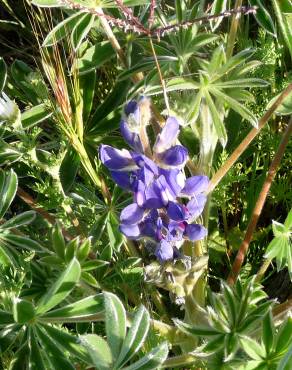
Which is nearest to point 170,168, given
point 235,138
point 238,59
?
point 238,59

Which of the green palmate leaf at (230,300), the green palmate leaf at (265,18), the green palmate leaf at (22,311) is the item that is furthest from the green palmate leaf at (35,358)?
the green palmate leaf at (265,18)

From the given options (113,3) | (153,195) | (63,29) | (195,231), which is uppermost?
(113,3)

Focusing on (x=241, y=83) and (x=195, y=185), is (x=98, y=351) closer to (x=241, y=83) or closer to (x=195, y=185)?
(x=195, y=185)

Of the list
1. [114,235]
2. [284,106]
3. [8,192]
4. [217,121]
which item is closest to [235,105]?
[217,121]

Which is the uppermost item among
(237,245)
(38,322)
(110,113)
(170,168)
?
(170,168)

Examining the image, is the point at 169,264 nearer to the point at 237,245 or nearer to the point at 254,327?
the point at 254,327

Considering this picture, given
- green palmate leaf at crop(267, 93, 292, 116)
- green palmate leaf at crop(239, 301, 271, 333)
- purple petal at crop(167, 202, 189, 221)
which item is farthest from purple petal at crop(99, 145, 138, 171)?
green palmate leaf at crop(267, 93, 292, 116)

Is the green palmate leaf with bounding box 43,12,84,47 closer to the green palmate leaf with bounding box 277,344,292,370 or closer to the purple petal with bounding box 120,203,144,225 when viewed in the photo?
the purple petal with bounding box 120,203,144,225
